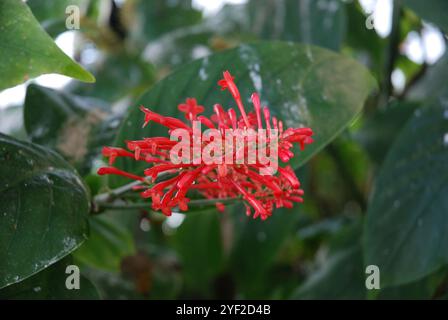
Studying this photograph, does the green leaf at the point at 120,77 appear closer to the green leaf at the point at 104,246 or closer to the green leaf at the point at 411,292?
the green leaf at the point at 104,246

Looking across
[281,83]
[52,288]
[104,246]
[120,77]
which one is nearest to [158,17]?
[120,77]

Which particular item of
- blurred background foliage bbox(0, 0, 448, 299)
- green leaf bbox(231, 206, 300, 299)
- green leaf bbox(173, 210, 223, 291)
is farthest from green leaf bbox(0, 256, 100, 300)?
green leaf bbox(173, 210, 223, 291)

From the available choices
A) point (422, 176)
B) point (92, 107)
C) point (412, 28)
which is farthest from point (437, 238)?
point (412, 28)

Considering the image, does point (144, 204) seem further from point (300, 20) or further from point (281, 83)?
point (300, 20)

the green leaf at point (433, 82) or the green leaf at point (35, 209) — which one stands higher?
the green leaf at point (433, 82)

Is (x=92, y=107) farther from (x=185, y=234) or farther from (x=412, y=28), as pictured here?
(x=412, y=28)

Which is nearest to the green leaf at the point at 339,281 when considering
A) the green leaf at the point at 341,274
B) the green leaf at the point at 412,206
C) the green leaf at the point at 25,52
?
the green leaf at the point at 341,274
